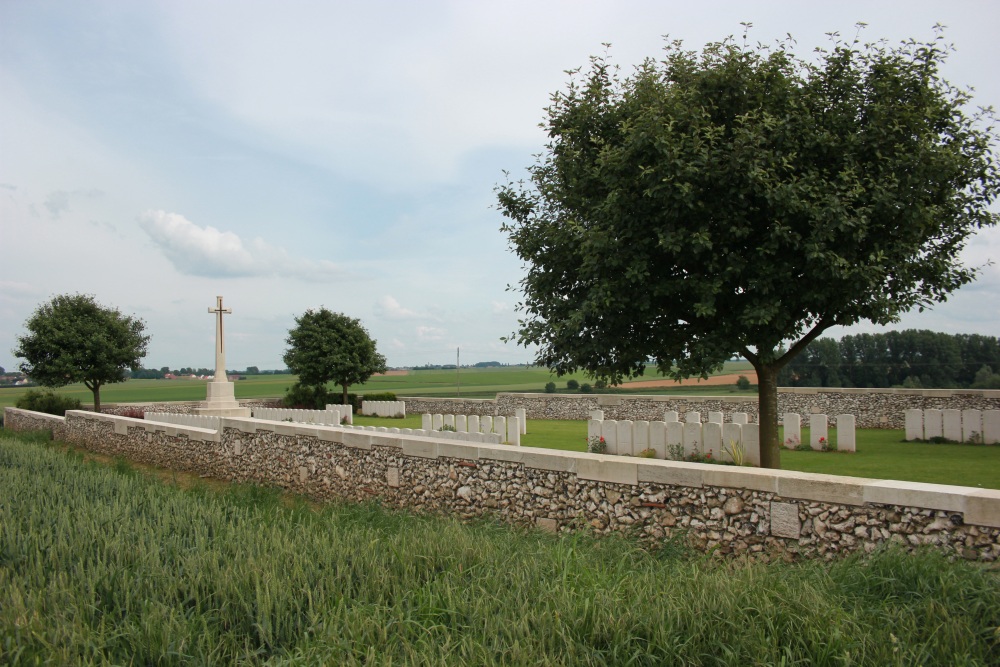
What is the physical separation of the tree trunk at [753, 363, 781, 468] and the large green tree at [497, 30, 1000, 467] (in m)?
0.03

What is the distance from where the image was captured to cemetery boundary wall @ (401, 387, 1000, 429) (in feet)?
55.5

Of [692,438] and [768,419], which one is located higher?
[768,419]

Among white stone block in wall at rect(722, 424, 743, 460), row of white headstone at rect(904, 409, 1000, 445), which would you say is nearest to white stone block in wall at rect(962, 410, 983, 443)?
row of white headstone at rect(904, 409, 1000, 445)

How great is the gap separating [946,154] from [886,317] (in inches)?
96.7

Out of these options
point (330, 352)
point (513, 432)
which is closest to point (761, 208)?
point (513, 432)

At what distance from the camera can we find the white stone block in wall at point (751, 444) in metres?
12.0

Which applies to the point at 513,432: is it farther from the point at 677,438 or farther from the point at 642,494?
the point at 642,494

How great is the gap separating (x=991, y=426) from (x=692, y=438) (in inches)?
274

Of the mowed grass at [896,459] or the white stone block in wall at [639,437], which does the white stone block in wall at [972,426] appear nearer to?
the mowed grass at [896,459]

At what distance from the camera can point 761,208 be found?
9.80 m

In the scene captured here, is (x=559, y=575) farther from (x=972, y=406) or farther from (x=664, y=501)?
(x=972, y=406)

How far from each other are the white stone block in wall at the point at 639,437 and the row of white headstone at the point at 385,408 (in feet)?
50.3

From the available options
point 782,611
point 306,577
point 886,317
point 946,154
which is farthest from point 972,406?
point 306,577

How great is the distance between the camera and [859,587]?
4078mm
